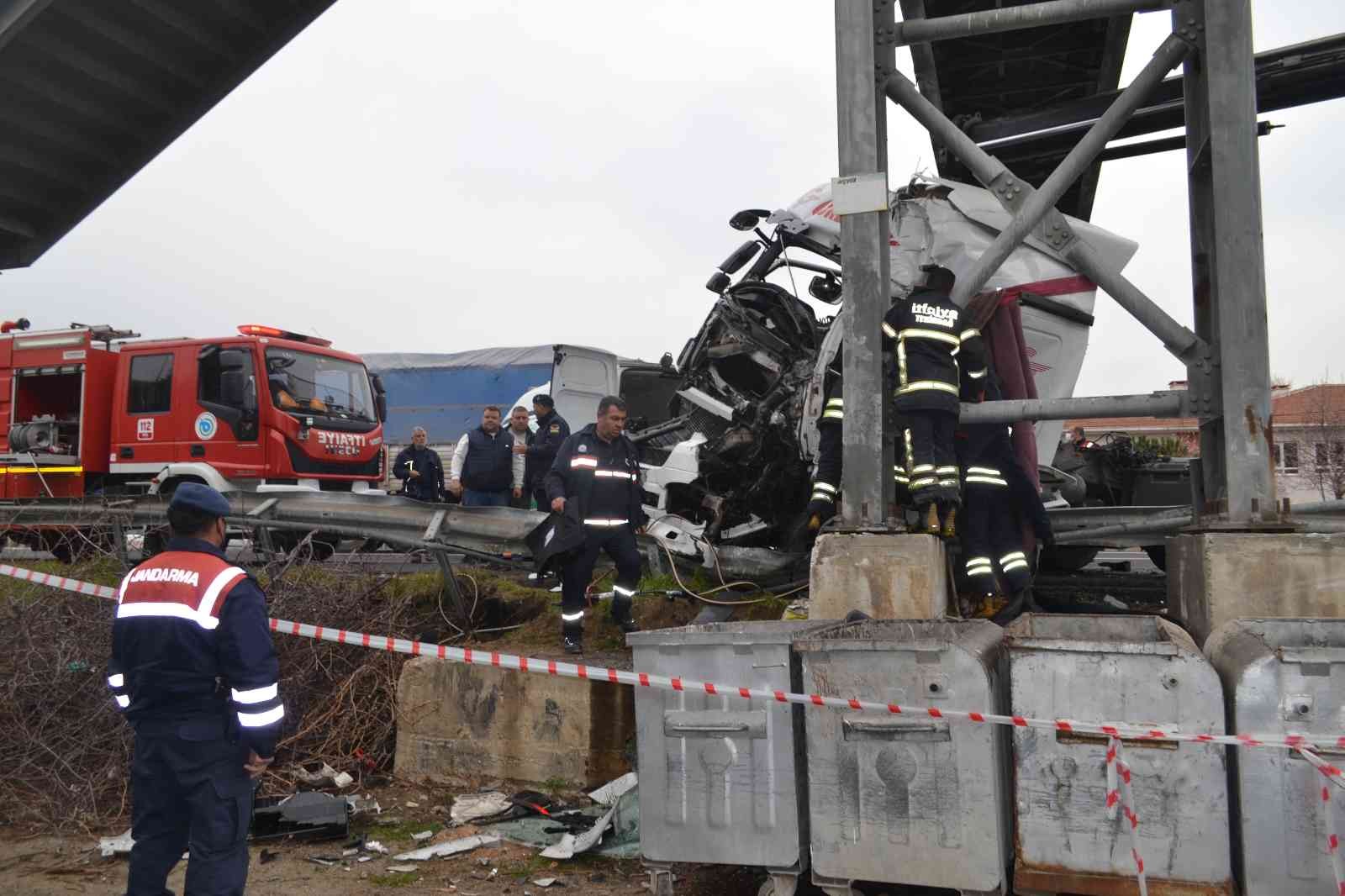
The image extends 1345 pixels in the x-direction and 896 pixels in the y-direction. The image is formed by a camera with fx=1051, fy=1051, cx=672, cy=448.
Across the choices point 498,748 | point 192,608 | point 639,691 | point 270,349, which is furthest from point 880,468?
point 270,349

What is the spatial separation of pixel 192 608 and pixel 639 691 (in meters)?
1.58

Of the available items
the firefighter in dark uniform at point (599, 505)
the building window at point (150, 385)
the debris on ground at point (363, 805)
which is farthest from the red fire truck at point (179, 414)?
the debris on ground at point (363, 805)

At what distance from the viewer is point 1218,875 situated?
324 centimetres

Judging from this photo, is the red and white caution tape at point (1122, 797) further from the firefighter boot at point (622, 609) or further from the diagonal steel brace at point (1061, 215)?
the firefighter boot at point (622, 609)

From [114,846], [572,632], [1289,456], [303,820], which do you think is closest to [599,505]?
[572,632]

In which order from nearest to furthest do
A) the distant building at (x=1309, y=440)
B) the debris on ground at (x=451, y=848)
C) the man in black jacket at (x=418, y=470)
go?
the debris on ground at (x=451, y=848), the man in black jacket at (x=418, y=470), the distant building at (x=1309, y=440)

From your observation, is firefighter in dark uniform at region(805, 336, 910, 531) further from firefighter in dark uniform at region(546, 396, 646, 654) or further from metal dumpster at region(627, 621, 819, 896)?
metal dumpster at region(627, 621, 819, 896)

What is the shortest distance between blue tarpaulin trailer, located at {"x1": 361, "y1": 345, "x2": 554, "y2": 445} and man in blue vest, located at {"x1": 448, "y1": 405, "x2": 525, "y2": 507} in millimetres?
5775

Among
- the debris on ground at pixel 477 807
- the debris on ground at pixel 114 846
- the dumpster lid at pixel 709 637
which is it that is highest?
the dumpster lid at pixel 709 637

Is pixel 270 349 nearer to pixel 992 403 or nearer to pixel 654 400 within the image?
pixel 654 400

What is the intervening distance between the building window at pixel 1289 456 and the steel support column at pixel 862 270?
36.2 meters

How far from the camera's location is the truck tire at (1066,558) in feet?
24.9

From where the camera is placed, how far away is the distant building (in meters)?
30.7

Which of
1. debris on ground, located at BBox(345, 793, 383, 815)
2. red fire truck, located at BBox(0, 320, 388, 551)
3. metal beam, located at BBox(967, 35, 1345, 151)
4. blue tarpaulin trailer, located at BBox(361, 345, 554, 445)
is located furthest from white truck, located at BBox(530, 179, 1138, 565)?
blue tarpaulin trailer, located at BBox(361, 345, 554, 445)
